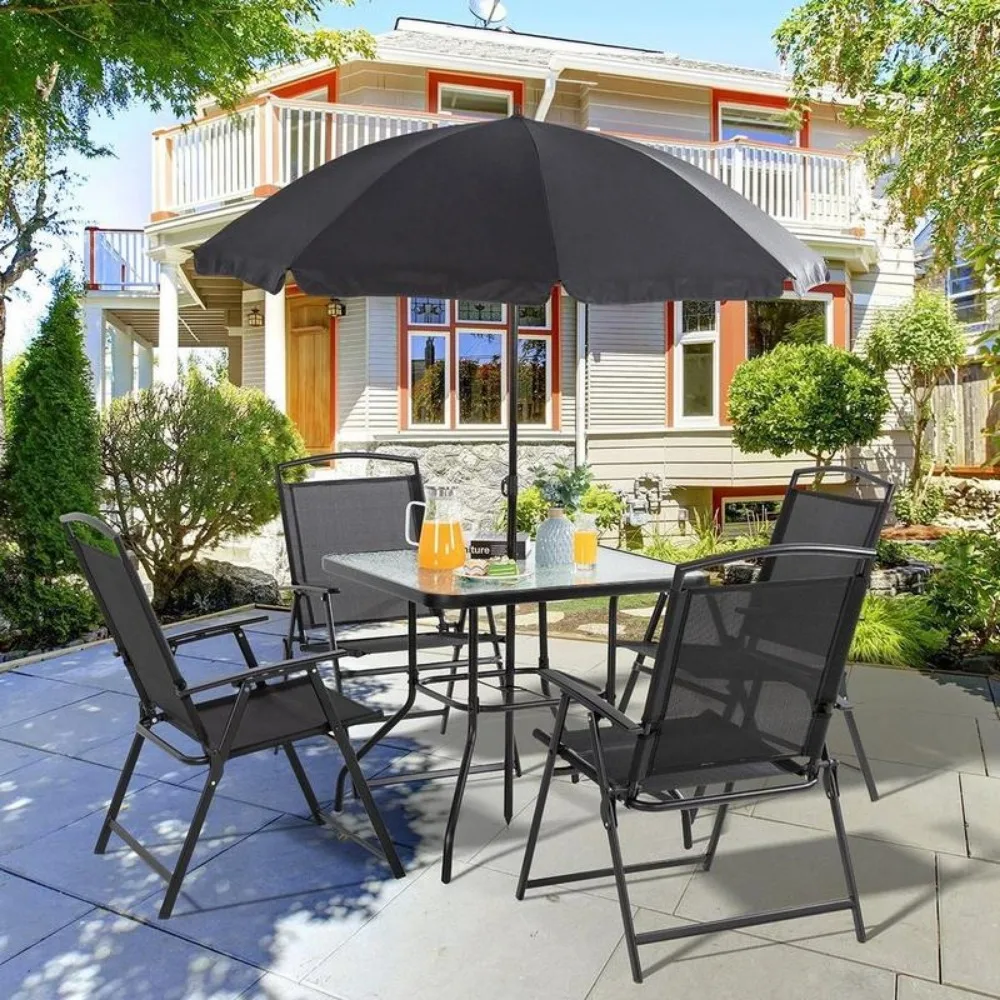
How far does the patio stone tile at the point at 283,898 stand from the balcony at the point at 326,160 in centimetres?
879

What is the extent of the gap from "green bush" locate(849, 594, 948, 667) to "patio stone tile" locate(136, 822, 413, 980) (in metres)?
3.16

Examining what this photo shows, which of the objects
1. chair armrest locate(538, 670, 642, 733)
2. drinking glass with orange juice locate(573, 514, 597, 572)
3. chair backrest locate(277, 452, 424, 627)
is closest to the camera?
chair armrest locate(538, 670, 642, 733)

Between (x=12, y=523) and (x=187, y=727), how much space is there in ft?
12.4

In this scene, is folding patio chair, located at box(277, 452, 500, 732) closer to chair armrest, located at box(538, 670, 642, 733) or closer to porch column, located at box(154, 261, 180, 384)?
chair armrest, located at box(538, 670, 642, 733)

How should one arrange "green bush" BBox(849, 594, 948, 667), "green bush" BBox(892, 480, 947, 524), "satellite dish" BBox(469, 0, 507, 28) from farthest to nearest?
"satellite dish" BBox(469, 0, 507, 28)
"green bush" BBox(892, 480, 947, 524)
"green bush" BBox(849, 594, 948, 667)

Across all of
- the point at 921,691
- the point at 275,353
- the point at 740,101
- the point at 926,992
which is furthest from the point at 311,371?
the point at 926,992

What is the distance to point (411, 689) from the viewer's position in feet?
10.8

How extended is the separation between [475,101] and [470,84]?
0.87ft

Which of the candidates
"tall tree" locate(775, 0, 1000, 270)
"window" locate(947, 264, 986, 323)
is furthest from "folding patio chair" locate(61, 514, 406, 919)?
"window" locate(947, 264, 986, 323)

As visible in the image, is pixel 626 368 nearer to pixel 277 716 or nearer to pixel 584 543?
pixel 584 543

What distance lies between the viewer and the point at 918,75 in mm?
7539

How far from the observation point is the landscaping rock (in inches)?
268

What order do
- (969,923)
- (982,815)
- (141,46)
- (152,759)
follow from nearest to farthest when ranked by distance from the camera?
1. (969,923)
2. (982,815)
3. (152,759)
4. (141,46)

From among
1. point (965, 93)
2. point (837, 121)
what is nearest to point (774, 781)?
point (965, 93)
